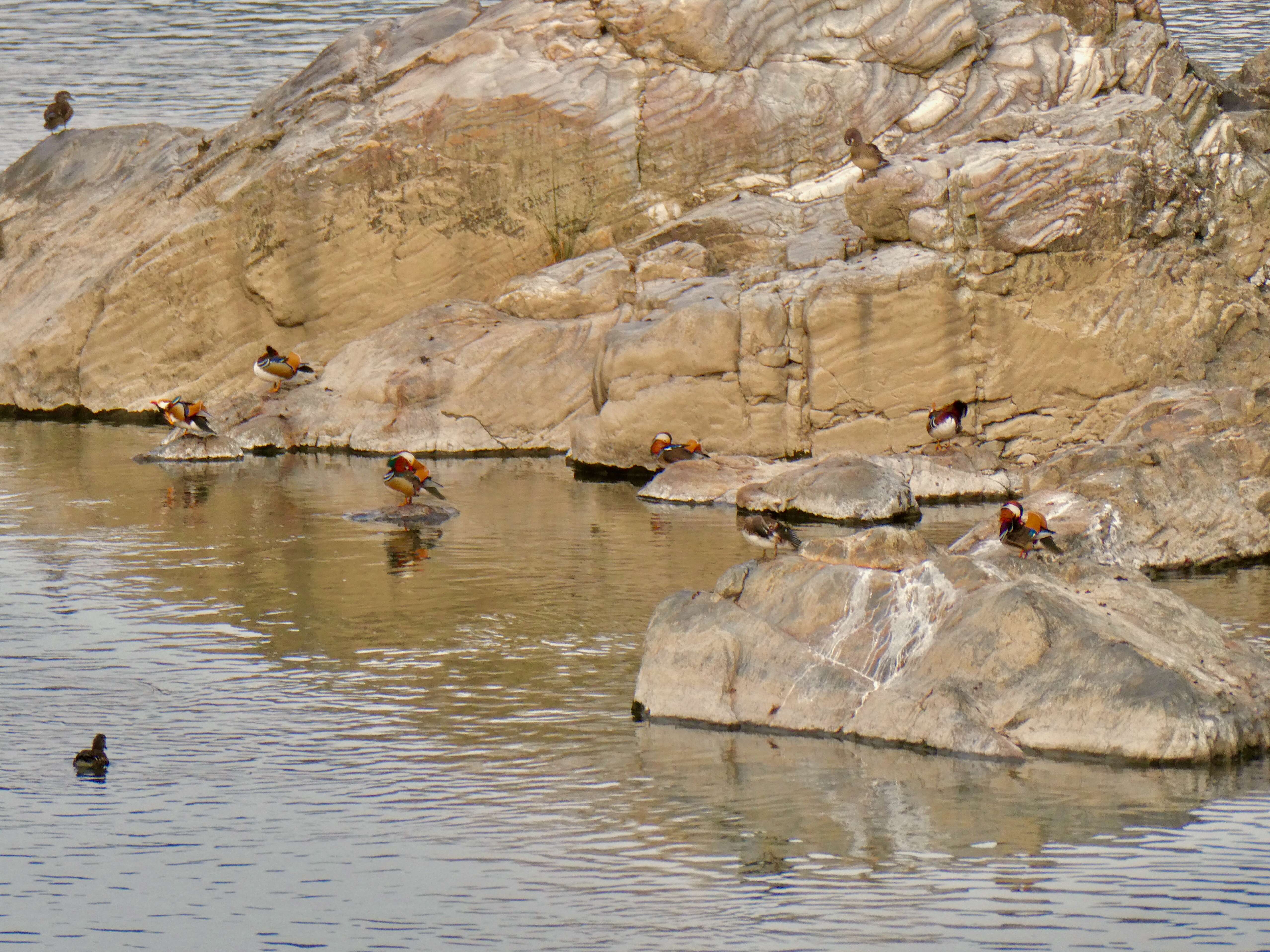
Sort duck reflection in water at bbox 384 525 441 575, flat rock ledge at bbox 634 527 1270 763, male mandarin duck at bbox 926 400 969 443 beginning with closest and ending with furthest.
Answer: flat rock ledge at bbox 634 527 1270 763 → duck reflection in water at bbox 384 525 441 575 → male mandarin duck at bbox 926 400 969 443

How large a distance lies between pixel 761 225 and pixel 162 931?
22.1 m

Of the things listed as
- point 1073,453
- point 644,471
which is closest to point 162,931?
point 1073,453

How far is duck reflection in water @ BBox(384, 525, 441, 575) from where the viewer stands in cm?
2238

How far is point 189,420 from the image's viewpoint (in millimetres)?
30531

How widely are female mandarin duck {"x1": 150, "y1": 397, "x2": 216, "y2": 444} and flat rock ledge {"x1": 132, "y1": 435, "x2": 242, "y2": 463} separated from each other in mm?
89

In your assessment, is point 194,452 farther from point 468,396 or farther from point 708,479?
point 708,479

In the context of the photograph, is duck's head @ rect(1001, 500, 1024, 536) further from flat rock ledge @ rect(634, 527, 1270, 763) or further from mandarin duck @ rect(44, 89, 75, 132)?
mandarin duck @ rect(44, 89, 75, 132)

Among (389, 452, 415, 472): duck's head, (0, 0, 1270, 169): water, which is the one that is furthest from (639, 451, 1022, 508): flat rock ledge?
(0, 0, 1270, 169): water

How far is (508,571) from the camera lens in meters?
21.9

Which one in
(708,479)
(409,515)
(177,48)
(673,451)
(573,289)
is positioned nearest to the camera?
(409,515)

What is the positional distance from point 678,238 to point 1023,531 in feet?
45.8

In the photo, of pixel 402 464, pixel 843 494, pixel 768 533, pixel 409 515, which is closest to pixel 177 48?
pixel 402 464

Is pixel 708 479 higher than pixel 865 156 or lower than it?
lower

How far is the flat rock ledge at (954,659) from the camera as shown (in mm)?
14164
